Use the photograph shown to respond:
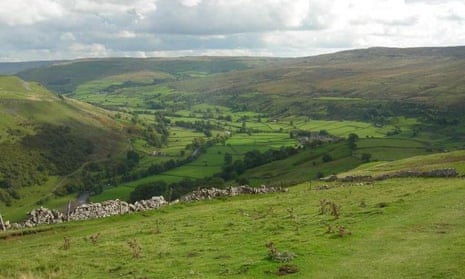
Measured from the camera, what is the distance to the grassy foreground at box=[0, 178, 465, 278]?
23.4 metres

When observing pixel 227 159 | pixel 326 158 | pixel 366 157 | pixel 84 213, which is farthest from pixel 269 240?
pixel 227 159

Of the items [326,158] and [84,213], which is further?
[326,158]

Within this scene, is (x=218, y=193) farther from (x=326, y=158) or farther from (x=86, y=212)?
(x=326, y=158)

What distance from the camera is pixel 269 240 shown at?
29.3m

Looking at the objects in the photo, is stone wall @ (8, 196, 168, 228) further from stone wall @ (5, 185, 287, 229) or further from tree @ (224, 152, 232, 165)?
tree @ (224, 152, 232, 165)

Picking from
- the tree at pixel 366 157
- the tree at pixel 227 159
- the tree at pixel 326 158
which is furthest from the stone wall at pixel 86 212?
the tree at pixel 227 159

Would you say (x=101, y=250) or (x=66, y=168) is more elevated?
→ (x=101, y=250)

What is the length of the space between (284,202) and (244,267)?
817 inches

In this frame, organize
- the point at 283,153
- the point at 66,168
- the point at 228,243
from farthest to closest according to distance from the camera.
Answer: the point at 66,168
the point at 283,153
the point at 228,243

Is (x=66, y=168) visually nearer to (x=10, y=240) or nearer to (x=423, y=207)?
(x=10, y=240)

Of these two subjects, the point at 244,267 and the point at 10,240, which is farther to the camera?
the point at 10,240

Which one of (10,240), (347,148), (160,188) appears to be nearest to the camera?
(10,240)

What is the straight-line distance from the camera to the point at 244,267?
79.5ft

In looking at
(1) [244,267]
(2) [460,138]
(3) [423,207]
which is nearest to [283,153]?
(2) [460,138]
